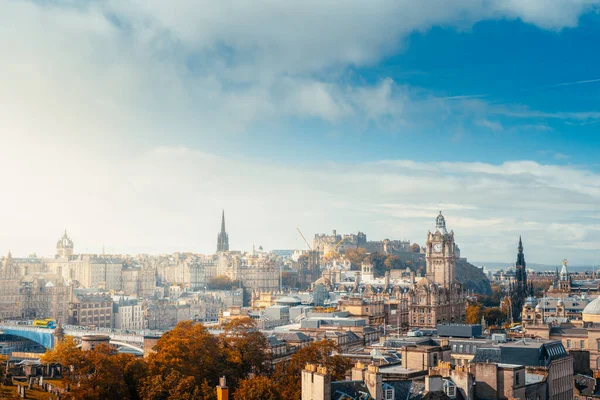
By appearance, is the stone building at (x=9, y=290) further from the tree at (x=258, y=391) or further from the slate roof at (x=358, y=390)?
the slate roof at (x=358, y=390)

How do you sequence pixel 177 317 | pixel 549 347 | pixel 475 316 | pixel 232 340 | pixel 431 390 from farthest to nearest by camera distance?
pixel 177 317, pixel 475 316, pixel 232 340, pixel 549 347, pixel 431 390

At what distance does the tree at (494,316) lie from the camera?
12031 cm

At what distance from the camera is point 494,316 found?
400ft

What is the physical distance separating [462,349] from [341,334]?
21.1 metres

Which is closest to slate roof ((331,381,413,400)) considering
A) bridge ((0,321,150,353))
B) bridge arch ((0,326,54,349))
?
bridge ((0,321,150,353))

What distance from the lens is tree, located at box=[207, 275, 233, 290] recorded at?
19312 centimetres

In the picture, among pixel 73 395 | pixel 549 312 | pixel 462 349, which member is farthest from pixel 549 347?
pixel 549 312

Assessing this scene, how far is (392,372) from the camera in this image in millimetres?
44781

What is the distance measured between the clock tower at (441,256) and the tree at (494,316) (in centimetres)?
638

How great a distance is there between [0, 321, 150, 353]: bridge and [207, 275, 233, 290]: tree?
6937cm

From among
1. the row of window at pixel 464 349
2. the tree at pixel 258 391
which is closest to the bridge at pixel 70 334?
the row of window at pixel 464 349

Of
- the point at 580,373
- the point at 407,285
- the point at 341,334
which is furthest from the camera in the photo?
the point at 407,285

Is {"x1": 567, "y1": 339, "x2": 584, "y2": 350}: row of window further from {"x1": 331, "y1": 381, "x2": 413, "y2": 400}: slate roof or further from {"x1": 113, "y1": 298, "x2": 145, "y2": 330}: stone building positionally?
{"x1": 113, "y1": 298, "x2": 145, "y2": 330}: stone building

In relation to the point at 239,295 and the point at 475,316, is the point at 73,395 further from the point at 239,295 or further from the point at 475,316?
the point at 239,295
